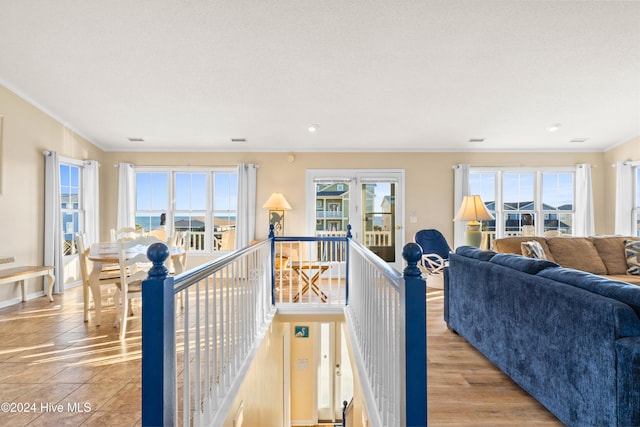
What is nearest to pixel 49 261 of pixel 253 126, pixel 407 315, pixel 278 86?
pixel 253 126

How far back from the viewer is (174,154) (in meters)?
6.17

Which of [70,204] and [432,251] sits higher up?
[70,204]

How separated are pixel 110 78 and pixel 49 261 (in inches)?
110

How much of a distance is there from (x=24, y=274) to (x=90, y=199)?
183cm

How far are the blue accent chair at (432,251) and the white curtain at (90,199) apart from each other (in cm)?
536

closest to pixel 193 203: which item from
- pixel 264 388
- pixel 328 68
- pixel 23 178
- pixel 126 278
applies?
pixel 23 178

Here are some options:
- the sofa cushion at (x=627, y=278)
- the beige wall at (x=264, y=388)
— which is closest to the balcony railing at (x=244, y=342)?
the beige wall at (x=264, y=388)

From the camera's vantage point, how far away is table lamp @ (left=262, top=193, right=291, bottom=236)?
559 cm

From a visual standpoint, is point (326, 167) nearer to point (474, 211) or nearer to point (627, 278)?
point (474, 211)

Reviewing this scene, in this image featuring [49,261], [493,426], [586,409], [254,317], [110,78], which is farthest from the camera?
[49,261]

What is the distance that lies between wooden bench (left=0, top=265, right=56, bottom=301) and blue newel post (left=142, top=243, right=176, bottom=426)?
3.99 metres

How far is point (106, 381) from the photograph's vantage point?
7.84 ft

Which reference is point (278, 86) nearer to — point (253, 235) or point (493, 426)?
point (253, 235)

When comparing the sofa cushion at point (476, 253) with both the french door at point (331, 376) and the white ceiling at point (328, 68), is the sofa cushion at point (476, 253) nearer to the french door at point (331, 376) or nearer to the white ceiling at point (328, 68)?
the white ceiling at point (328, 68)
